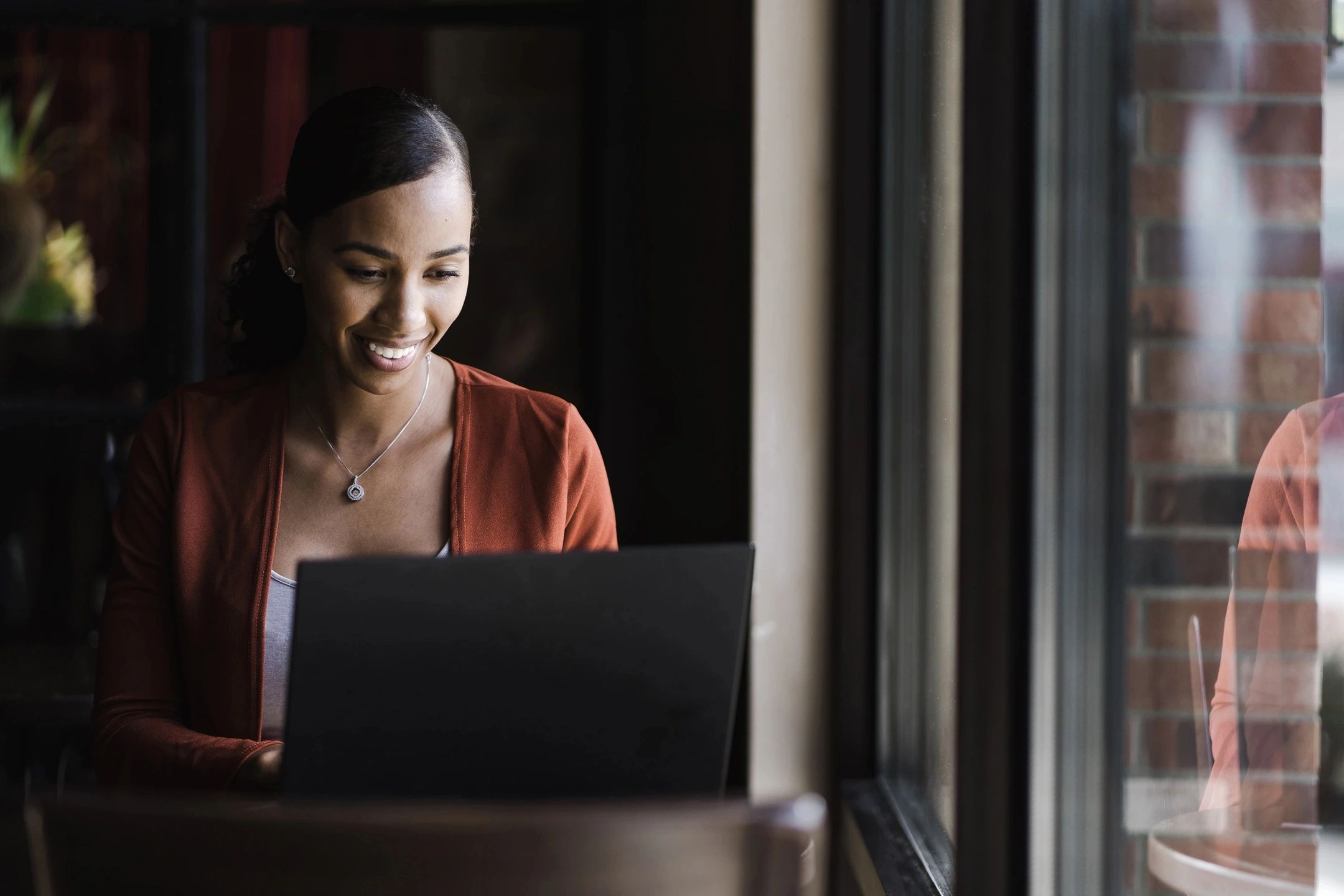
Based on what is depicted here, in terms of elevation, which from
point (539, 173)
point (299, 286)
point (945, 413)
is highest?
point (539, 173)

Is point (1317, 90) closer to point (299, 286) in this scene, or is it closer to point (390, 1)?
point (299, 286)

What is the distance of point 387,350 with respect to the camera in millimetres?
1408

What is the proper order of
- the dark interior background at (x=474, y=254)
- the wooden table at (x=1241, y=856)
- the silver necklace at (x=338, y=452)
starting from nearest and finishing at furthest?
the wooden table at (x=1241, y=856)
the silver necklace at (x=338, y=452)
the dark interior background at (x=474, y=254)

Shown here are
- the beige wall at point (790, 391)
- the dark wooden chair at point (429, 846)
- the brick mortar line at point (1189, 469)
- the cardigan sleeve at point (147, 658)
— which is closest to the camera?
the dark wooden chair at point (429, 846)

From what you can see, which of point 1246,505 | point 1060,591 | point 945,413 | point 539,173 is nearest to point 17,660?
point 539,173

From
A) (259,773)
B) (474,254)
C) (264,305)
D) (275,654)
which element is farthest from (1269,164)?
(474,254)

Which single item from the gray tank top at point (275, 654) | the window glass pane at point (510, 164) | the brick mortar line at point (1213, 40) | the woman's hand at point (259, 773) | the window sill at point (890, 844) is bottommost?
the window sill at point (890, 844)

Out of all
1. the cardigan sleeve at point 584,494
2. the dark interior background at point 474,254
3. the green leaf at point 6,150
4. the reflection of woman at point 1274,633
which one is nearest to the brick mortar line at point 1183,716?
the reflection of woman at point 1274,633

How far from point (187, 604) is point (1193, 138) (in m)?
1.13

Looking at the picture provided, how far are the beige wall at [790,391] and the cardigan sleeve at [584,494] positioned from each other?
586mm

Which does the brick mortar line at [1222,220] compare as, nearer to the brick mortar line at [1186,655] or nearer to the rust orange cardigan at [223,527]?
the brick mortar line at [1186,655]

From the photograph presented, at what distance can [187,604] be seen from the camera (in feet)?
4.61

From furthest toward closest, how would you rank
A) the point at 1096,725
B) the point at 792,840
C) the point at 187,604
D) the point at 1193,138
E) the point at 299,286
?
the point at 299,286 → the point at 187,604 → the point at 1096,725 → the point at 1193,138 → the point at 792,840

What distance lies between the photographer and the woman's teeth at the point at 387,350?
4.62 feet
